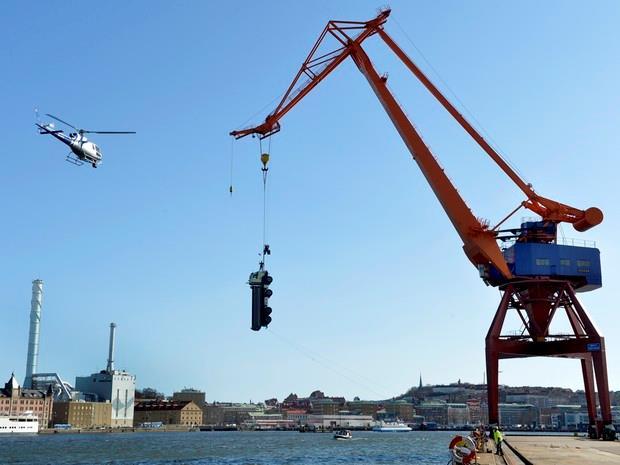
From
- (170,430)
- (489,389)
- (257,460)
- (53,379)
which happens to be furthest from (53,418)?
(489,389)

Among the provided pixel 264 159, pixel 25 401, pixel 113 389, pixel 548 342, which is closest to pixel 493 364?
pixel 548 342

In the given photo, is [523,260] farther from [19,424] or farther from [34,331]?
[34,331]

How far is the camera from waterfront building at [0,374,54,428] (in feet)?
469

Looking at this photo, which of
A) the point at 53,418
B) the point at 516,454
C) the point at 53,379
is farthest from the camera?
the point at 53,379

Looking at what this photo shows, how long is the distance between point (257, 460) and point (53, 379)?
424 ft

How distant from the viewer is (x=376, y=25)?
4703 centimetres

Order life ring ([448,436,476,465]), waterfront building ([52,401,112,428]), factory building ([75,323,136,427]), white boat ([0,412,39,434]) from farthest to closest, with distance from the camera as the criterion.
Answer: factory building ([75,323,136,427]) < waterfront building ([52,401,112,428]) < white boat ([0,412,39,434]) < life ring ([448,436,476,465])

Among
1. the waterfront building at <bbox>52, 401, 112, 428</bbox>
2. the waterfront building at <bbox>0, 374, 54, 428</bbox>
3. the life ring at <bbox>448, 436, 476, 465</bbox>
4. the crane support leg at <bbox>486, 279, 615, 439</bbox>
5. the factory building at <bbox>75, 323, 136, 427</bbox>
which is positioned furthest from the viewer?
the factory building at <bbox>75, 323, 136, 427</bbox>

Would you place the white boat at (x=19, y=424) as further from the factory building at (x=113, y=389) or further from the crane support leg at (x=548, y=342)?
the crane support leg at (x=548, y=342)

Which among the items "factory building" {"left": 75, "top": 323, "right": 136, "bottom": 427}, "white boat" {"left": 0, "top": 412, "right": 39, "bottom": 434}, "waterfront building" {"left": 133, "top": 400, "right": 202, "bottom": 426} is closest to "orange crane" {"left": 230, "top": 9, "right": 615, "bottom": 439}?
"white boat" {"left": 0, "top": 412, "right": 39, "bottom": 434}

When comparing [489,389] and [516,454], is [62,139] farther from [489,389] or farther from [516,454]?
[489,389]

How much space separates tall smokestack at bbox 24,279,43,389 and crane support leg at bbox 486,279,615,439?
12552 centimetres

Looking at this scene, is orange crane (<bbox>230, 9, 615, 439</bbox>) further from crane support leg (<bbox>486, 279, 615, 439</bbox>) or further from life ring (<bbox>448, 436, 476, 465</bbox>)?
life ring (<bbox>448, 436, 476, 465</bbox>)

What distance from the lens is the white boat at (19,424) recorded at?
400ft
